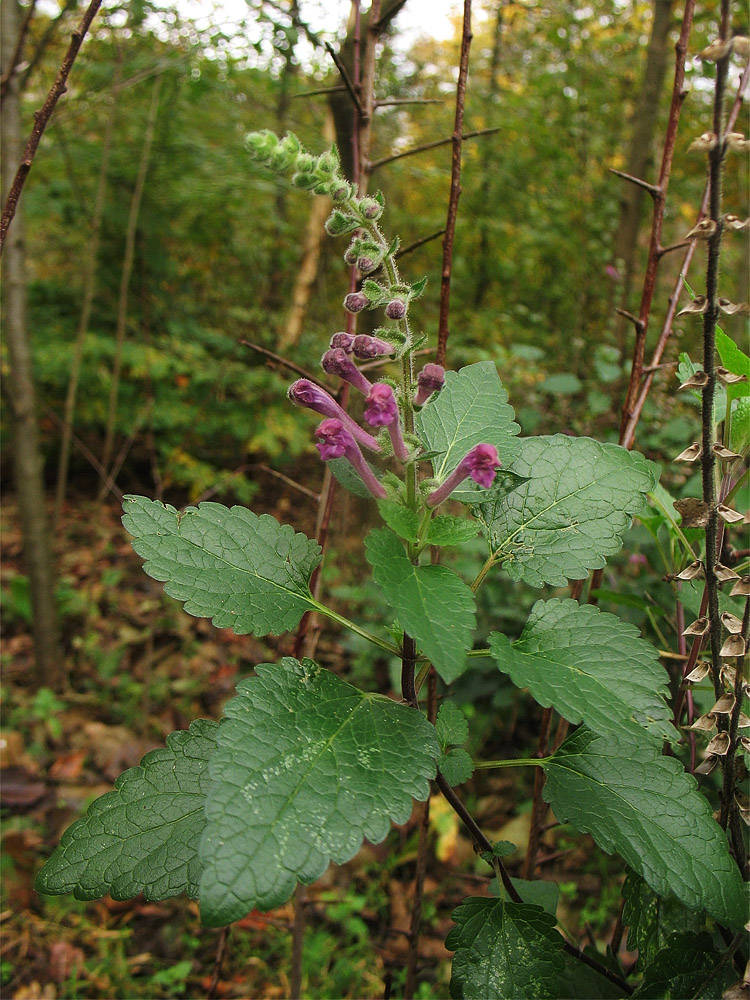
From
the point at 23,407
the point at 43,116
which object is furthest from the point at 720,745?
the point at 23,407

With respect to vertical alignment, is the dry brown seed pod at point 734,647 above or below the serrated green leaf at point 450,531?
below

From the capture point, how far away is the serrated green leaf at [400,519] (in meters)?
1.00

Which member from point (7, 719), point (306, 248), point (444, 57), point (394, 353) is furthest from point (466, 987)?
point (444, 57)

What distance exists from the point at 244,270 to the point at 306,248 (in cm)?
112

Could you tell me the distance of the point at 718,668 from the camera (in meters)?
1.04

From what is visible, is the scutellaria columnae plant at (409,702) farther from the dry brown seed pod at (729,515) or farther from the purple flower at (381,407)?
the dry brown seed pod at (729,515)

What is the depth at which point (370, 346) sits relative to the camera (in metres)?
1.04

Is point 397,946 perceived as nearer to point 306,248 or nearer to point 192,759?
point 192,759

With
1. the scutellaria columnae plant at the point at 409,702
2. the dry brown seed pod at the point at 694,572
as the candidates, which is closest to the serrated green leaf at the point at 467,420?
the scutellaria columnae plant at the point at 409,702

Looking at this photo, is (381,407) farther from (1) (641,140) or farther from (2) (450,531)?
(1) (641,140)

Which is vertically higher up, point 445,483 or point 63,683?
point 445,483

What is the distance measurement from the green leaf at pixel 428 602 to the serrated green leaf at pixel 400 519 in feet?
0.11

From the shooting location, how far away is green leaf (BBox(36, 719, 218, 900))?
3.26 feet

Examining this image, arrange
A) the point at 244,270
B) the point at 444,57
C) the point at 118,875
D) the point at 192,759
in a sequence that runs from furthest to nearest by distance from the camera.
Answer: the point at 444,57, the point at 244,270, the point at 192,759, the point at 118,875
